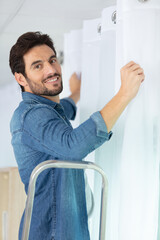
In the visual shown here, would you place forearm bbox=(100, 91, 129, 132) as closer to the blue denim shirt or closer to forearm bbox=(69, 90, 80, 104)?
the blue denim shirt

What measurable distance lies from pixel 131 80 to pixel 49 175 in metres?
0.45

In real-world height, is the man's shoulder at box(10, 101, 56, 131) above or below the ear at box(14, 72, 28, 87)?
below

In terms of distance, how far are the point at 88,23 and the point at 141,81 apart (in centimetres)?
64

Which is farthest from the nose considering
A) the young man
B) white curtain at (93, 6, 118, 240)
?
white curtain at (93, 6, 118, 240)

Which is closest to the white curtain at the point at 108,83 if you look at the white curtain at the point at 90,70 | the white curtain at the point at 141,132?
the white curtain at the point at 90,70

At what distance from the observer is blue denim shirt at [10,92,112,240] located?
4.41 feet

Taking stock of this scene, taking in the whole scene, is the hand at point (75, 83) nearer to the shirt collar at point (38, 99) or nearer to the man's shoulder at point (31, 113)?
the shirt collar at point (38, 99)

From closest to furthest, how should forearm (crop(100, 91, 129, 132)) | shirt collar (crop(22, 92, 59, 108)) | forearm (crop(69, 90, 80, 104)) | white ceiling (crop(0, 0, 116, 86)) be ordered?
1. forearm (crop(100, 91, 129, 132))
2. shirt collar (crop(22, 92, 59, 108))
3. white ceiling (crop(0, 0, 116, 86))
4. forearm (crop(69, 90, 80, 104))

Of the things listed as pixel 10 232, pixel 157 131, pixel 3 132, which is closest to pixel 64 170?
pixel 157 131

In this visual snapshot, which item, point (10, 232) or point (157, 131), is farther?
point (10, 232)

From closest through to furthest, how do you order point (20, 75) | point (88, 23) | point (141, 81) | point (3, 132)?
1. point (141, 81)
2. point (20, 75)
3. point (88, 23)
4. point (3, 132)

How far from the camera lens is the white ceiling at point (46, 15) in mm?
1848

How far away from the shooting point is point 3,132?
4012mm

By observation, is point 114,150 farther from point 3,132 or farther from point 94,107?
point 3,132
